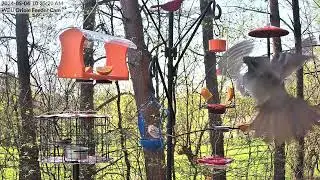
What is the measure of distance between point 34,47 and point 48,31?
0.70 ft

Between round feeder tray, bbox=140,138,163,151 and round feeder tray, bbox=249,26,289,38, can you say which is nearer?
round feeder tray, bbox=249,26,289,38

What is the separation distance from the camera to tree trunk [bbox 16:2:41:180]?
389 centimetres

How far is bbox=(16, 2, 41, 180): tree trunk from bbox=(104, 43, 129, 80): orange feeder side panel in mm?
1879

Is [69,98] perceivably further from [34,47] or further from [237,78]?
[237,78]

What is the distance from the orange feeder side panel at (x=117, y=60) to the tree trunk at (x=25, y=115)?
6.17 feet

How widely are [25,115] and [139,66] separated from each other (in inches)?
50.7

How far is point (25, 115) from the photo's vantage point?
3949 mm

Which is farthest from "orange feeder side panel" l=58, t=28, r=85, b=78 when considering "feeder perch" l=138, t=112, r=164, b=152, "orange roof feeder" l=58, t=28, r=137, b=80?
"feeder perch" l=138, t=112, r=164, b=152

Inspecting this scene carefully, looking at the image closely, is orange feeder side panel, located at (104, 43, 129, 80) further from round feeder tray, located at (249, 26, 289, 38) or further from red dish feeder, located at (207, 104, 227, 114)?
round feeder tray, located at (249, 26, 289, 38)

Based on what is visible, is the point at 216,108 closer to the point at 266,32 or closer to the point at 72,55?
the point at 266,32

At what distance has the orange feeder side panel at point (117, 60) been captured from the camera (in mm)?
2158

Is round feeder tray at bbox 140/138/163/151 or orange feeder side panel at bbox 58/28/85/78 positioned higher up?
orange feeder side panel at bbox 58/28/85/78

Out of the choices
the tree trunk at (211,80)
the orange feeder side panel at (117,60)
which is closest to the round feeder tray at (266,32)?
the orange feeder side panel at (117,60)

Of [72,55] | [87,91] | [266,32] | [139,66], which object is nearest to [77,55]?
[72,55]
